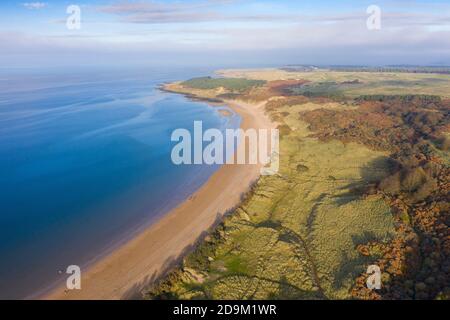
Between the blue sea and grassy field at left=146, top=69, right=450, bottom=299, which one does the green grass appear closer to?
the blue sea

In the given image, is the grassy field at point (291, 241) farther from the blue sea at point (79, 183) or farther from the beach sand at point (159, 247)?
the blue sea at point (79, 183)

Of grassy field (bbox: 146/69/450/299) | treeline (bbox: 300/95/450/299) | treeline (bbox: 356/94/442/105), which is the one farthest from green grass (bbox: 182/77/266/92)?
grassy field (bbox: 146/69/450/299)

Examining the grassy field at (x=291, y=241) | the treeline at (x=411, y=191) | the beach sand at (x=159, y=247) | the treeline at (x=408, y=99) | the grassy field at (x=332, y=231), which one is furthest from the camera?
the treeline at (x=408, y=99)

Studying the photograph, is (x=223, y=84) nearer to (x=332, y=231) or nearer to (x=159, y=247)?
(x=332, y=231)

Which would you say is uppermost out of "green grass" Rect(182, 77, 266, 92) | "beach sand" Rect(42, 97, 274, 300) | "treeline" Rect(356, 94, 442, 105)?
"green grass" Rect(182, 77, 266, 92)

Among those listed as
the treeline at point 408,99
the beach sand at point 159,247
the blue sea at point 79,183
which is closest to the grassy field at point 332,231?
the beach sand at point 159,247
